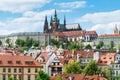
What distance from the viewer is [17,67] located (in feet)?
211

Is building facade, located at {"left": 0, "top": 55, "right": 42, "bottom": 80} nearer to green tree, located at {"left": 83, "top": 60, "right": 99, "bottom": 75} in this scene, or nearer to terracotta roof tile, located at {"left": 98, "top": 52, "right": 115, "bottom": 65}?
green tree, located at {"left": 83, "top": 60, "right": 99, "bottom": 75}

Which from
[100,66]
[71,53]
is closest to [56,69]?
[100,66]

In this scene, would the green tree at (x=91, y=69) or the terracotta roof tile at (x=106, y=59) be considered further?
the terracotta roof tile at (x=106, y=59)

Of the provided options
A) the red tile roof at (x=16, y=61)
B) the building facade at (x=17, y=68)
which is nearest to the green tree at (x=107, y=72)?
the red tile roof at (x=16, y=61)

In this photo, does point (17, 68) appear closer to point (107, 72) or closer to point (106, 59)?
point (107, 72)

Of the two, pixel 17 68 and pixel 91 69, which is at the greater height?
pixel 17 68

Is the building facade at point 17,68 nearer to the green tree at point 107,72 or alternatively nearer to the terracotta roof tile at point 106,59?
the green tree at point 107,72

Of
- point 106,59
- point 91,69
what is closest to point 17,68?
point 91,69

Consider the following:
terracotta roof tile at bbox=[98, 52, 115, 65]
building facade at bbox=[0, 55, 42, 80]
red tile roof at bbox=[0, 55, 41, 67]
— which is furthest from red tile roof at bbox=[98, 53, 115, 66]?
building facade at bbox=[0, 55, 42, 80]

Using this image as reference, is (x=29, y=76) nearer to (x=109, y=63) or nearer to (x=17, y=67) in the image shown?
(x=17, y=67)

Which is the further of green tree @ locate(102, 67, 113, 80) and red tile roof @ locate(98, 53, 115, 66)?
red tile roof @ locate(98, 53, 115, 66)

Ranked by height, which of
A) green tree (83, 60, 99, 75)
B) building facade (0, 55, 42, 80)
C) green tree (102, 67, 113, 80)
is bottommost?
green tree (102, 67, 113, 80)

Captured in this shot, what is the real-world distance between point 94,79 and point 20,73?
10132 millimetres

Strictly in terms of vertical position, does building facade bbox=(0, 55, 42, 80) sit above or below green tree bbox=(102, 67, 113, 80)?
above
